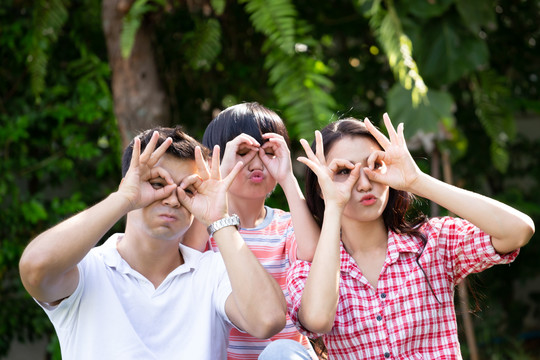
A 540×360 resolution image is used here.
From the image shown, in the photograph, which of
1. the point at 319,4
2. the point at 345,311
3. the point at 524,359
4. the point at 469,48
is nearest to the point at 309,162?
the point at 345,311

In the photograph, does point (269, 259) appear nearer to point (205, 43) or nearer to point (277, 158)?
point (277, 158)

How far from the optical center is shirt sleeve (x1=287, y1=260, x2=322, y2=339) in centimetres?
215

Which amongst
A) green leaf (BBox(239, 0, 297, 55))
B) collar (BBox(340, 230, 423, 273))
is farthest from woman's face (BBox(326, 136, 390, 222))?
green leaf (BBox(239, 0, 297, 55))

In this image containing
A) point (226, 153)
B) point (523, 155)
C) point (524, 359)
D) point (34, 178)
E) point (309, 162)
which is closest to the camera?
point (309, 162)

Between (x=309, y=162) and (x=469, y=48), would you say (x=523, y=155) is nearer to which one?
(x=469, y=48)

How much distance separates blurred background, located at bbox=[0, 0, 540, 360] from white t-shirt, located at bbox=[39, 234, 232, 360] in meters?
1.63

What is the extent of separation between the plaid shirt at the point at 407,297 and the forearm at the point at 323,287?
0.41 ft

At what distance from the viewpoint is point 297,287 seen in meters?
2.20

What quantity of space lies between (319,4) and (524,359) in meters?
3.09

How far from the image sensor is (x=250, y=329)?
2016 millimetres

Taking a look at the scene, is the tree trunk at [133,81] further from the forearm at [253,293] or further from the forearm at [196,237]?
the forearm at [253,293]

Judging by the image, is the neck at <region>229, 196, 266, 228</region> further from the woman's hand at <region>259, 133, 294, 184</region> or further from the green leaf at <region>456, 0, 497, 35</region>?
the green leaf at <region>456, 0, 497, 35</region>

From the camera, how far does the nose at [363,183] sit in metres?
2.18

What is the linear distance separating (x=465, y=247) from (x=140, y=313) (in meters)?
1.11
